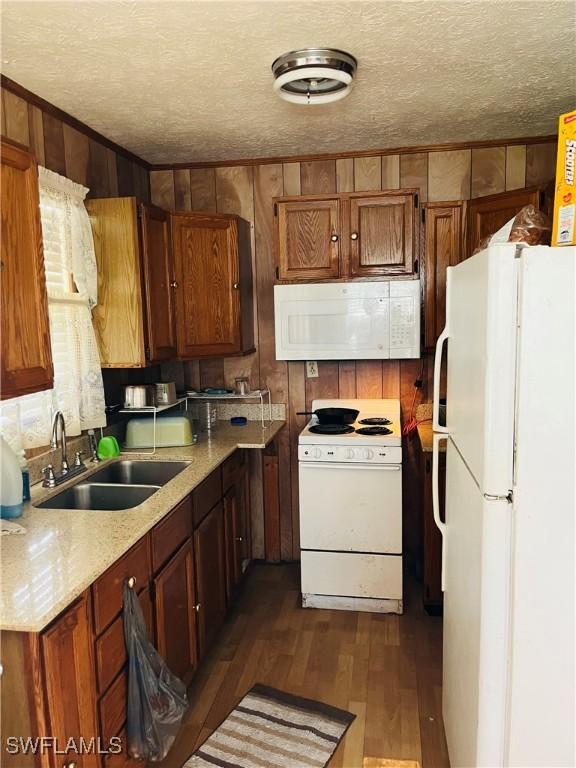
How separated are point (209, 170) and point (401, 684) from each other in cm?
289

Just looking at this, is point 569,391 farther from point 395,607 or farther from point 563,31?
point 395,607

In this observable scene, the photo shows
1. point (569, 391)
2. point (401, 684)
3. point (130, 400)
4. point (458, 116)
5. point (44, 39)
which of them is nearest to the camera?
point (569, 391)

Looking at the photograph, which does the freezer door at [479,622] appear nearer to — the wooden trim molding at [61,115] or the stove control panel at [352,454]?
the stove control panel at [352,454]

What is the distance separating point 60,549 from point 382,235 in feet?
7.37

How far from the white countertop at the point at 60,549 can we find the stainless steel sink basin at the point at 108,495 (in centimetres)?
6

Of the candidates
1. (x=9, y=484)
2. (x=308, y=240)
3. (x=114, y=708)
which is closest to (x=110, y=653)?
(x=114, y=708)

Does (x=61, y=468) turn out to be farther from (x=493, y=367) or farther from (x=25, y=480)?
A: (x=493, y=367)

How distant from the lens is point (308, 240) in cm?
323

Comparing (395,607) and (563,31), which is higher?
(563,31)

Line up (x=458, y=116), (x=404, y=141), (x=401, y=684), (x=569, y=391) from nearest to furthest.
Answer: (x=569, y=391), (x=401, y=684), (x=458, y=116), (x=404, y=141)

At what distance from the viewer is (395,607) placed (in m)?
3.09

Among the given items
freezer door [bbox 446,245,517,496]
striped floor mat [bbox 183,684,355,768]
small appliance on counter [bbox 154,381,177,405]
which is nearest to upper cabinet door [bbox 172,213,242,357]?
small appliance on counter [bbox 154,381,177,405]

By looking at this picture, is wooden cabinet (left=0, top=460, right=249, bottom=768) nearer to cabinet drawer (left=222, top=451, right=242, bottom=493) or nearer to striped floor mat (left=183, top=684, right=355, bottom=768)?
cabinet drawer (left=222, top=451, right=242, bottom=493)

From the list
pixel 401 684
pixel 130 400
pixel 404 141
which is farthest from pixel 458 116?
pixel 401 684
